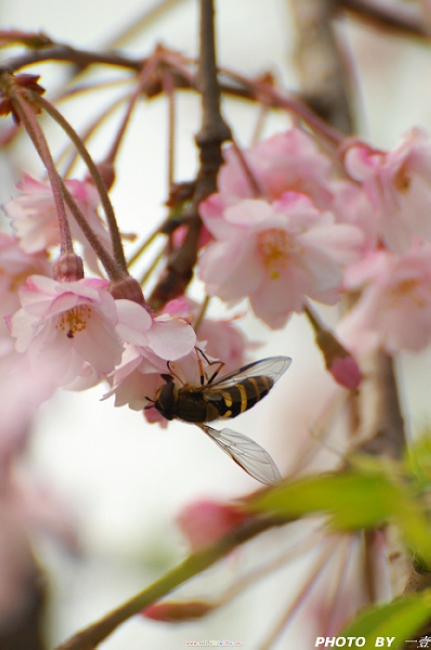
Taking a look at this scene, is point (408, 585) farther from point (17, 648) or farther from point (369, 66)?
point (369, 66)

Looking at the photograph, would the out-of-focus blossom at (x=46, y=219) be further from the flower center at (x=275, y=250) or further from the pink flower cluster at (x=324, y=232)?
the flower center at (x=275, y=250)

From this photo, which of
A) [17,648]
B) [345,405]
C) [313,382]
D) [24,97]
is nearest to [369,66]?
[313,382]

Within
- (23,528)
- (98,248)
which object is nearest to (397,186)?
(98,248)

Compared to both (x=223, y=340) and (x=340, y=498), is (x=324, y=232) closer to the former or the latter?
(x=223, y=340)

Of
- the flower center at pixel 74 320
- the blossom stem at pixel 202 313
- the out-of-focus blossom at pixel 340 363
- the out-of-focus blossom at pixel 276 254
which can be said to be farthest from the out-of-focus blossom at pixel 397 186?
the flower center at pixel 74 320

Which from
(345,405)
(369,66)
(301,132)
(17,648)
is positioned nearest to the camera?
(301,132)

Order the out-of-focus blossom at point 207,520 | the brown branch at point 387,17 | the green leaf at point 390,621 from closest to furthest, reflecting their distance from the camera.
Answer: the green leaf at point 390,621
the out-of-focus blossom at point 207,520
the brown branch at point 387,17
